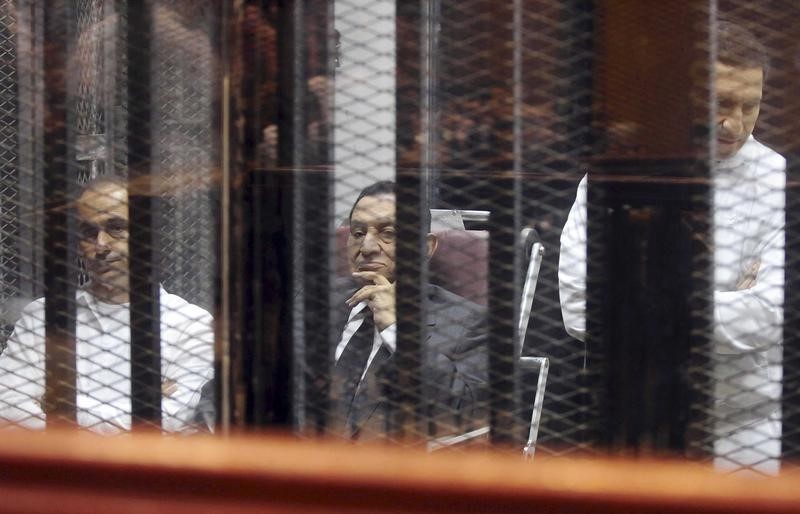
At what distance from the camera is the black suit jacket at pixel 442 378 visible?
4.43 ft

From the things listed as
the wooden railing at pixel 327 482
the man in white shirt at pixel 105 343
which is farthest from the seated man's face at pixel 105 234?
the wooden railing at pixel 327 482

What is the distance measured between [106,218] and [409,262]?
0.39m

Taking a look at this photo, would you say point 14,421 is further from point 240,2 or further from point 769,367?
point 769,367

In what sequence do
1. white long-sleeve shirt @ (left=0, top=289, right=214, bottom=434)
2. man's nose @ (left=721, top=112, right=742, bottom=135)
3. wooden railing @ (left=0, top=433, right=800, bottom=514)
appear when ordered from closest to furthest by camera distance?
wooden railing @ (left=0, top=433, right=800, bottom=514) < man's nose @ (left=721, top=112, right=742, bottom=135) < white long-sleeve shirt @ (left=0, top=289, right=214, bottom=434)

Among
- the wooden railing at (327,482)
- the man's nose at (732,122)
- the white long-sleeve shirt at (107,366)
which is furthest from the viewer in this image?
the white long-sleeve shirt at (107,366)

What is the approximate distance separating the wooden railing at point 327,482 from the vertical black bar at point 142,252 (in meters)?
0.30

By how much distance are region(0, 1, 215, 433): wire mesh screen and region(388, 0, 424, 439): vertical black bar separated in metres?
0.24

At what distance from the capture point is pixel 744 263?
1346 mm

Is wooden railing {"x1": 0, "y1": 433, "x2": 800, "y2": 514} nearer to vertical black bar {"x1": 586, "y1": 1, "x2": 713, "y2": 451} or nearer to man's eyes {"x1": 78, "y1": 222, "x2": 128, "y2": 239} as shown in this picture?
vertical black bar {"x1": 586, "y1": 1, "x2": 713, "y2": 451}

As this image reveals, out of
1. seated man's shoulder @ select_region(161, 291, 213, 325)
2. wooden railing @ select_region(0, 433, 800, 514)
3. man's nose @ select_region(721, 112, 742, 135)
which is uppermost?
man's nose @ select_region(721, 112, 742, 135)

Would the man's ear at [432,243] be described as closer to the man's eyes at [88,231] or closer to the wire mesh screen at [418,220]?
the wire mesh screen at [418,220]

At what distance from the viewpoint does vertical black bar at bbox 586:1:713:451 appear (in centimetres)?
131

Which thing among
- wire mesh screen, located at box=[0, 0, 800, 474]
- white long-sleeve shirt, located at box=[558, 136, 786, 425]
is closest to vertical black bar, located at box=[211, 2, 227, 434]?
wire mesh screen, located at box=[0, 0, 800, 474]

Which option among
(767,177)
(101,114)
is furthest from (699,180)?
(101,114)
